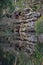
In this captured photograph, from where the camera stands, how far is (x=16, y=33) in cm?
1065

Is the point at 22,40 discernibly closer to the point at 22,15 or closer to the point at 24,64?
the point at 22,15

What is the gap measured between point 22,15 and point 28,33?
133 cm

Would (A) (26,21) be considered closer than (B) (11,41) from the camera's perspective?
No

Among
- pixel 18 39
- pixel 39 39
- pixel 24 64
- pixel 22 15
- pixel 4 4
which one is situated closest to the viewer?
pixel 24 64

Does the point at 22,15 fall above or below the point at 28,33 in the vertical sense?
above

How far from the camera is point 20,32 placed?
35.0 feet

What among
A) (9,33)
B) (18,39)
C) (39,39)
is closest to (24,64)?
(39,39)

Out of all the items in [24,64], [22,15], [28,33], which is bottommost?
[24,64]

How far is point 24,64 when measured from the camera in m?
5.19

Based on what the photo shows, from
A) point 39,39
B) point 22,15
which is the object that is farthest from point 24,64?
point 22,15

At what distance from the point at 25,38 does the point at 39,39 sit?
1.70 metres

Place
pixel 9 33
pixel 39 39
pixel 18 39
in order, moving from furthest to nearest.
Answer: pixel 18 39
pixel 9 33
pixel 39 39

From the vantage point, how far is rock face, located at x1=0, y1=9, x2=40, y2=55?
29.6 feet

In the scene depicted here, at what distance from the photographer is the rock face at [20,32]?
9020 millimetres
